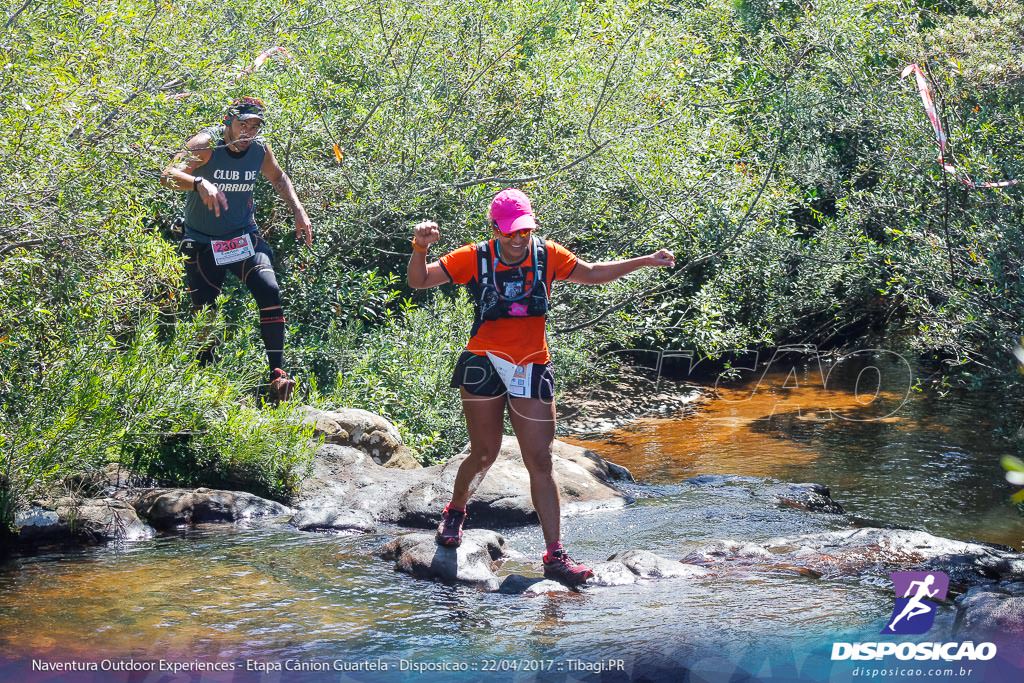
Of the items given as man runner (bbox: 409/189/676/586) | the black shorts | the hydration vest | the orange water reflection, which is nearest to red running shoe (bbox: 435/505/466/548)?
man runner (bbox: 409/189/676/586)

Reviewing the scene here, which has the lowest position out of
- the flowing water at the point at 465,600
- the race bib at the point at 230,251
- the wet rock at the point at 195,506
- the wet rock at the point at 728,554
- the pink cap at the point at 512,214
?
the flowing water at the point at 465,600

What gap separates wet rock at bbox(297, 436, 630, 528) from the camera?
7426 mm

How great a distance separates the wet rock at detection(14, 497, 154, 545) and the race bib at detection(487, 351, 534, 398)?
2556mm

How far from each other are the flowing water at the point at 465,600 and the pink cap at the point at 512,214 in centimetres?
185

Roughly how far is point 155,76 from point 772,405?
7240 mm

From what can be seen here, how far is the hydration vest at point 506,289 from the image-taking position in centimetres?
573

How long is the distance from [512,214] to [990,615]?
290 cm

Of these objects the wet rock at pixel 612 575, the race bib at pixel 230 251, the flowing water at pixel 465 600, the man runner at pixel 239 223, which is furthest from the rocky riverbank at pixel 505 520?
the race bib at pixel 230 251

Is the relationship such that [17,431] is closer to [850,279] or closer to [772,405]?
[772,405]

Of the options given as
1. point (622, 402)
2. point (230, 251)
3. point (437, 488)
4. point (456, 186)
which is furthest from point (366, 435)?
point (622, 402)

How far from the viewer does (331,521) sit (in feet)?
23.5

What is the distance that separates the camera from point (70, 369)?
6977 mm

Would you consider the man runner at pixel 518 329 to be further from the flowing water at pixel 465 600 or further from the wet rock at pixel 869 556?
the wet rock at pixel 869 556

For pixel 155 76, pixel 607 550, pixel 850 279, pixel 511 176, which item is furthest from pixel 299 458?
pixel 850 279
